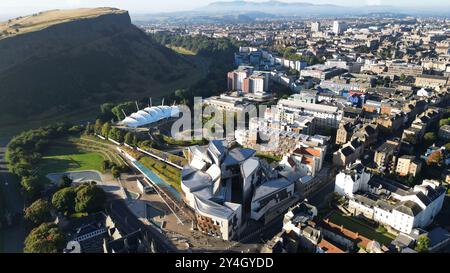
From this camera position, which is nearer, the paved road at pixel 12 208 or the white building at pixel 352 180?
the paved road at pixel 12 208

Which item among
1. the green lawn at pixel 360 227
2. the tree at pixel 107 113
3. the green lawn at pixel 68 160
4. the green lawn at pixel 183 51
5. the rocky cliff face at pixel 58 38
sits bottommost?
the green lawn at pixel 68 160

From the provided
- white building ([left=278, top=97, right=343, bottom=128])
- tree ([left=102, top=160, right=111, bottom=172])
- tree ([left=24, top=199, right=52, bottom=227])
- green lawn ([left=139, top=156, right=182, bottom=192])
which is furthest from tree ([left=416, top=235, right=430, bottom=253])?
tree ([left=102, top=160, right=111, bottom=172])

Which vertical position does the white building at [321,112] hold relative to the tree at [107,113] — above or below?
above

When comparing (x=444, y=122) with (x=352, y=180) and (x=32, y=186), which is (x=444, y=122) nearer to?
(x=352, y=180)

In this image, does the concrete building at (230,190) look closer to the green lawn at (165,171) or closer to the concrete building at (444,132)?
the green lawn at (165,171)

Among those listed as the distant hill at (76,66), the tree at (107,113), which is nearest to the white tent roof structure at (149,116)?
the tree at (107,113)

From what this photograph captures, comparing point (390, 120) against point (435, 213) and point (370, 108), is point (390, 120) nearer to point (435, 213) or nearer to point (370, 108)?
point (370, 108)

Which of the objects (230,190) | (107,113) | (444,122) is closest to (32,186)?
(230,190)
